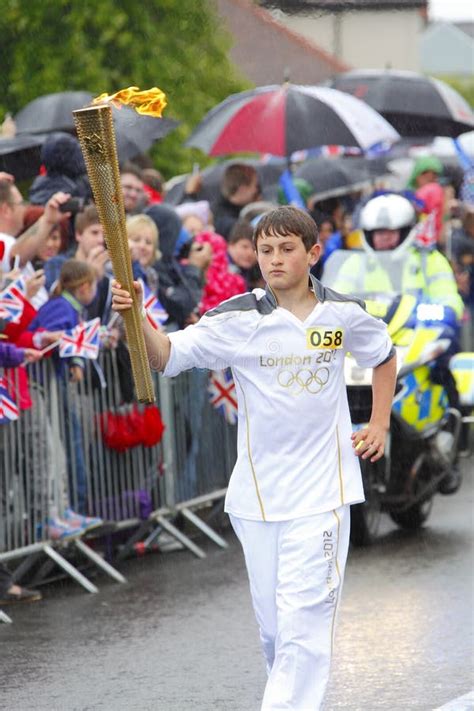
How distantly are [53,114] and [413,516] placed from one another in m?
4.28

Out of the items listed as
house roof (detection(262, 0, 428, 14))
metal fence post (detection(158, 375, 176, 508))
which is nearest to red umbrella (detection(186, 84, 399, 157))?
house roof (detection(262, 0, 428, 14))

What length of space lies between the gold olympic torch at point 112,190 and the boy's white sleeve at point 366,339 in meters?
0.91

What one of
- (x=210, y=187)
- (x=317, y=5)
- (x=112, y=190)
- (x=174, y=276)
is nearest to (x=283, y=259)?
(x=112, y=190)

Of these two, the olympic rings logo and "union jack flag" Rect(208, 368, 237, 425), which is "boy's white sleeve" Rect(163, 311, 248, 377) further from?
"union jack flag" Rect(208, 368, 237, 425)

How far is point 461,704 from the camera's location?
22.5ft

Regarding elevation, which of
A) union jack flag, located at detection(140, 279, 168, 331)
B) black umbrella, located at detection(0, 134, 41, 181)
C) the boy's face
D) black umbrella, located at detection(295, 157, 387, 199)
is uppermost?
the boy's face

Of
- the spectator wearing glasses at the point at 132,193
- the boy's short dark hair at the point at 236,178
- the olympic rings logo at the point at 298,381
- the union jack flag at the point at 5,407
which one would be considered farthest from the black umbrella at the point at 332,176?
the olympic rings logo at the point at 298,381

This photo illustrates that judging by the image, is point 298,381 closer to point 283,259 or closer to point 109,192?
point 283,259

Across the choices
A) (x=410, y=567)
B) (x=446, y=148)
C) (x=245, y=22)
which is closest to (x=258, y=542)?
(x=410, y=567)

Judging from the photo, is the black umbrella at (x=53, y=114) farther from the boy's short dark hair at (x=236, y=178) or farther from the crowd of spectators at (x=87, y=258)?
the boy's short dark hair at (x=236, y=178)

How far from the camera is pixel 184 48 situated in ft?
67.5

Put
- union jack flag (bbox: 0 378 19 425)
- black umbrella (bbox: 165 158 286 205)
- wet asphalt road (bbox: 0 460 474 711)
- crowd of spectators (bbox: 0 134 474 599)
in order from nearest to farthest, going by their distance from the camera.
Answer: wet asphalt road (bbox: 0 460 474 711)
union jack flag (bbox: 0 378 19 425)
crowd of spectators (bbox: 0 134 474 599)
black umbrella (bbox: 165 158 286 205)

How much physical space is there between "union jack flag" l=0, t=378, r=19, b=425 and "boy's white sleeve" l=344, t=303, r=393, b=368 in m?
3.09

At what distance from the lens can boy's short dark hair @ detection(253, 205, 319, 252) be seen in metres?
6.11
